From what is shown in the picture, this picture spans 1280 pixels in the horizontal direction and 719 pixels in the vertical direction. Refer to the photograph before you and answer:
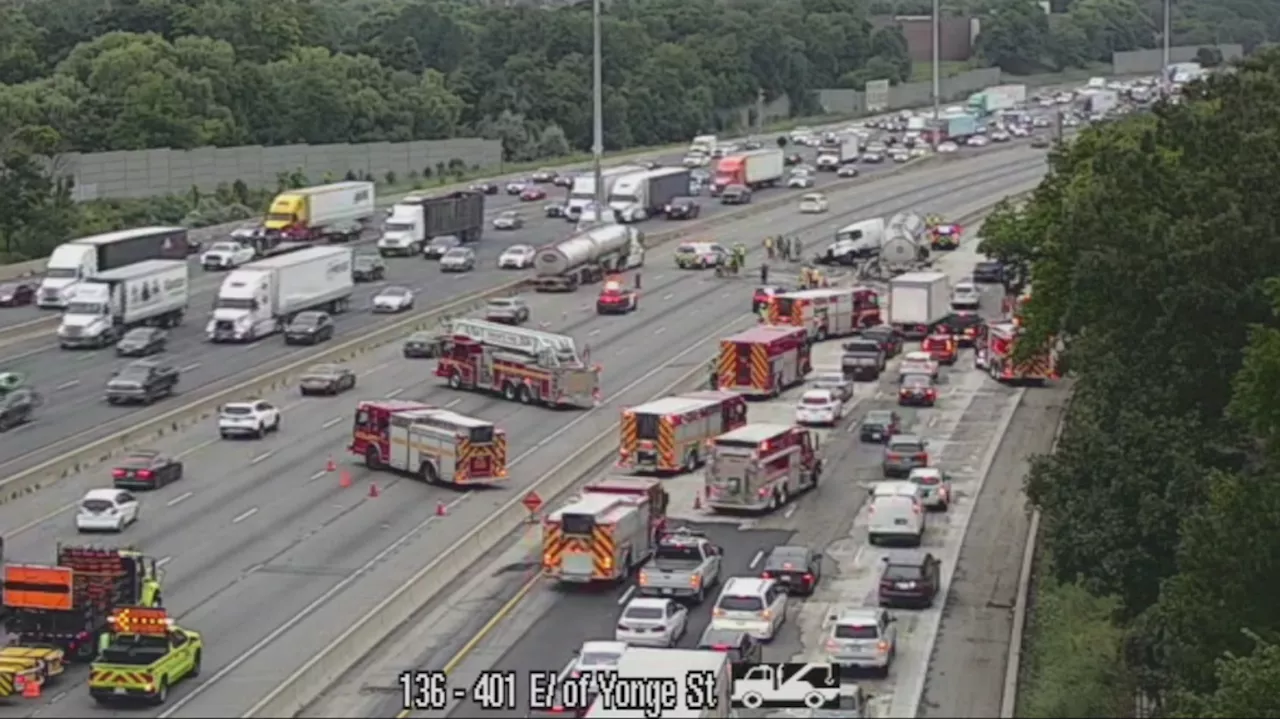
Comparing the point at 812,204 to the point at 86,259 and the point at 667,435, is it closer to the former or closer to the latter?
the point at 86,259

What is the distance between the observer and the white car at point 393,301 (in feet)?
297

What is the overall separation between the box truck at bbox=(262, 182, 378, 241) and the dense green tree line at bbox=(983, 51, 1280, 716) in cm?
5341

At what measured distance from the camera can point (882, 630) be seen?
142ft

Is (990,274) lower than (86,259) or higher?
lower

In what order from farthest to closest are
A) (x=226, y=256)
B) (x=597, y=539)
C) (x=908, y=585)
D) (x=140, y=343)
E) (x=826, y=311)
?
(x=226, y=256) → (x=826, y=311) → (x=140, y=343) → (x=597, y=539) → (x=908, y=585)

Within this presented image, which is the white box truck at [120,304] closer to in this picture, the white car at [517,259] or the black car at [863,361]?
the white car at [517,259]

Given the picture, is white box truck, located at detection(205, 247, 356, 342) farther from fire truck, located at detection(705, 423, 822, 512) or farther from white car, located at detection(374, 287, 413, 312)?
fire truck, located at detection(705, 423, 822, 512)

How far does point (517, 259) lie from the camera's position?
104000 mm

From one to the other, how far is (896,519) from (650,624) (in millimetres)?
11134

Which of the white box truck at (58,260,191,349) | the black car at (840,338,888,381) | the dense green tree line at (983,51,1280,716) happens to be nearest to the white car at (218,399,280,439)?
the white box truck at (58,260,191,349)

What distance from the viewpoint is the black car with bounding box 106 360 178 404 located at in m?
71.4

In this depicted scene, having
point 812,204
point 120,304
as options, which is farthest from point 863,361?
point 812,204

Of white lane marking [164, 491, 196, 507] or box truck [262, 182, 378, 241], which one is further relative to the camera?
box truck [262, 182, 378, 241]

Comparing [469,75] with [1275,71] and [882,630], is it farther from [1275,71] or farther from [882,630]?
[882,630]
